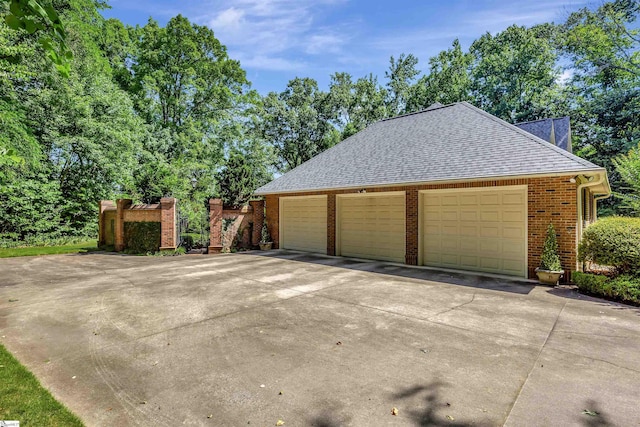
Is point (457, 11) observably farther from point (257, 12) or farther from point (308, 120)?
point (308, 120)

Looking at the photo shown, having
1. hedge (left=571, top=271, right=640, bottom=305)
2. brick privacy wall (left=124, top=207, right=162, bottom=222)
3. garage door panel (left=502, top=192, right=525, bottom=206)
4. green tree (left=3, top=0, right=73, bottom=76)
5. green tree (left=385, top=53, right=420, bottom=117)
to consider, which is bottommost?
hedge (left=571, top=271, right=640, bottom=305)

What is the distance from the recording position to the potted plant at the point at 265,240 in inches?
587

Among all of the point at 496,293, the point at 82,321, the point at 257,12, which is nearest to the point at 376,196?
the point at 496,293

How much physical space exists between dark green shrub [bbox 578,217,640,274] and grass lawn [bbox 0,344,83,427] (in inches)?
358

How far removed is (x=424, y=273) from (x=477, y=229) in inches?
79.2

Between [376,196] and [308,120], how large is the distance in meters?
19.9

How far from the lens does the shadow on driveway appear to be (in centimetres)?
768

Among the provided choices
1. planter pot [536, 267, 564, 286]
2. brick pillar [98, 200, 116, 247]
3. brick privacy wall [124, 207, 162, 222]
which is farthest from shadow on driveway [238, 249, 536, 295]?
brick pillar [98, 200, 116, 247]

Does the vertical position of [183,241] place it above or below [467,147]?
below

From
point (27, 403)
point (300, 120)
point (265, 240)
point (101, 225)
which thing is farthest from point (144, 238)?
point (300, 120)

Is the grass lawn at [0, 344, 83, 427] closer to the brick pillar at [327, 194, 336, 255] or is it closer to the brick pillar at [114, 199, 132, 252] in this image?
the brick pillar at [327, 194, 336, 255]

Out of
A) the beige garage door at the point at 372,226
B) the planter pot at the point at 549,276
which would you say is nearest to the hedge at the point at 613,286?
the planter pot at the point at 549,276

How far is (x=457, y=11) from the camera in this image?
11.6m

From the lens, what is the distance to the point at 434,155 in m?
10.7
